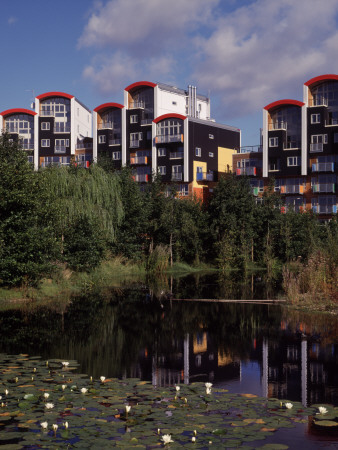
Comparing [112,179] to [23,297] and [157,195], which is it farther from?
[23,297]

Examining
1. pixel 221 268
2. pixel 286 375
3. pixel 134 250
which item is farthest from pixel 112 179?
pixel 286 375

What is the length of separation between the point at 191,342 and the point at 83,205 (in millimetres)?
19992

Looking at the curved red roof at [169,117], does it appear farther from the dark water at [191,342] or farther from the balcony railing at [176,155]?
the dark water at [191,342]

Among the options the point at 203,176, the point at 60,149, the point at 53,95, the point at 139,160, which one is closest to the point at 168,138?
the point at 139,160

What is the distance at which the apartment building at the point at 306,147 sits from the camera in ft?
217

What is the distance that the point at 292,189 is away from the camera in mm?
68750

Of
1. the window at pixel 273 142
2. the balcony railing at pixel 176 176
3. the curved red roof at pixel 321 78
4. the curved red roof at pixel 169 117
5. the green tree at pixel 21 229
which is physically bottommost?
the green tree at pixel 21 229

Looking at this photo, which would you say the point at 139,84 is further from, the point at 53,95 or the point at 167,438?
the point at 167,438

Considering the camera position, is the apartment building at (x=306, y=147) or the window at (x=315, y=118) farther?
the window at (x=315, y=118)

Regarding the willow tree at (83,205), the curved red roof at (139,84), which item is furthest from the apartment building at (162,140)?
the willow tree at (83,205)

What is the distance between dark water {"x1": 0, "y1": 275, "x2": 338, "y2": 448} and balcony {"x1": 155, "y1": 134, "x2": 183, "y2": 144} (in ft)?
166

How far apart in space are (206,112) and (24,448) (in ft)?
306

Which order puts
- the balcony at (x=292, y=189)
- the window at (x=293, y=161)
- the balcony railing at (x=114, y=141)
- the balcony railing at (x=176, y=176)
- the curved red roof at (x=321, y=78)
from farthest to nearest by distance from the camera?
the balcony railing at (x=114, y=141), the balcony railing at (x=176, y=176), the window at (x=293, y=161), the balcony at (x=292, y=189), the curved red roof at (x=321, y=78)

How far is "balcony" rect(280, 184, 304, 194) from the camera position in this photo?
223 ft
